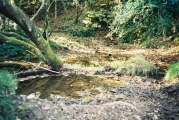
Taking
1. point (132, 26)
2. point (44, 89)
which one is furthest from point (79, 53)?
point (44, 89)

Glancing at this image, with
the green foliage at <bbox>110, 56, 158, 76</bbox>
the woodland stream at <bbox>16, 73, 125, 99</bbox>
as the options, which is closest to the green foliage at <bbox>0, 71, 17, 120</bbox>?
the woodland stream at <bbox>16, 73, 125, 99</bbox>

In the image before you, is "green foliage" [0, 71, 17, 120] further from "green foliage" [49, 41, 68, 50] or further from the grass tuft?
"green foliage" [49, 41, 68, 50]

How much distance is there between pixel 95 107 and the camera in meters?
5.71

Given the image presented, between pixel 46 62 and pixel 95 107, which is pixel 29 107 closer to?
pixel 95 107

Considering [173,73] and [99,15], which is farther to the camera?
[99,15]

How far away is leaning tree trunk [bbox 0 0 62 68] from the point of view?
24.7 ft

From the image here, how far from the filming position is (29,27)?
8.30 meters

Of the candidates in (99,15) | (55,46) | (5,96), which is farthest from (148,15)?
(99,15)

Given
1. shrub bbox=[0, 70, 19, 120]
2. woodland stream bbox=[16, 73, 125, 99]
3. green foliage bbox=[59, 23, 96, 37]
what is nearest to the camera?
shrub bbox=[0, 70, 19, 120]

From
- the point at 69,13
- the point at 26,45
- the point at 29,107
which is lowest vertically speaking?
the point at 29,107

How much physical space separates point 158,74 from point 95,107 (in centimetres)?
428

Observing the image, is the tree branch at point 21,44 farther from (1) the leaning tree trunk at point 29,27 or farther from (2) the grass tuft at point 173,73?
(2) the grass tuft at point 173,73

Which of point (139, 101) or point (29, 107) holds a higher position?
point (29, 107)

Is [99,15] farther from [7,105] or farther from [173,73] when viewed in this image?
[7,105]
